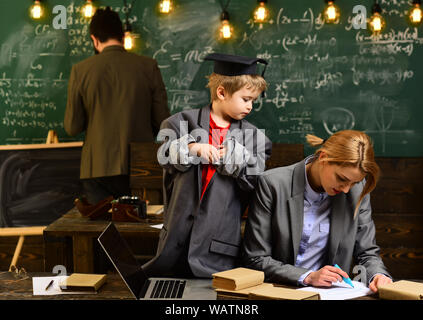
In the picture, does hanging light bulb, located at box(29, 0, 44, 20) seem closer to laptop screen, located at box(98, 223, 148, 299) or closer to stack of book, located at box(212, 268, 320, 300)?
laptop screen, located at box(98, 223, 148, 299)

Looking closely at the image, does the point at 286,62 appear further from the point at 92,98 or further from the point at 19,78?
the point at 19,78

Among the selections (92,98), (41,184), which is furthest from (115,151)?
(41,184)

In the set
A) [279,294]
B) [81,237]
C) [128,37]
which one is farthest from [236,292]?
[128,37]

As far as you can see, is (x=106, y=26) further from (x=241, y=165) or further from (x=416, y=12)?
(x=416, y=12)

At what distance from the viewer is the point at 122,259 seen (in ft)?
5.84

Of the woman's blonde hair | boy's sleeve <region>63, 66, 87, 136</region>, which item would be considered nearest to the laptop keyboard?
the woman's blonde hair

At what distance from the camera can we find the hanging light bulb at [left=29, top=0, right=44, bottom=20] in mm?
4988

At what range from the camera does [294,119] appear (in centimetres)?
507

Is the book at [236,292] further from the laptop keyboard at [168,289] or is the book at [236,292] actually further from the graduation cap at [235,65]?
the graduation cap at [235,65]

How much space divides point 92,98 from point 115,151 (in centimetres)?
42

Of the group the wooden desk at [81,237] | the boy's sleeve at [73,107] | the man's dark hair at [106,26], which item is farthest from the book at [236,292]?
the man's dark hair at [106,26]

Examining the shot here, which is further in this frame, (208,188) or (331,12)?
(331,12)

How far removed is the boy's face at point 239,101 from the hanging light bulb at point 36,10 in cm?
325

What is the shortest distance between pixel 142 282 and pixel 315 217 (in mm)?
719
